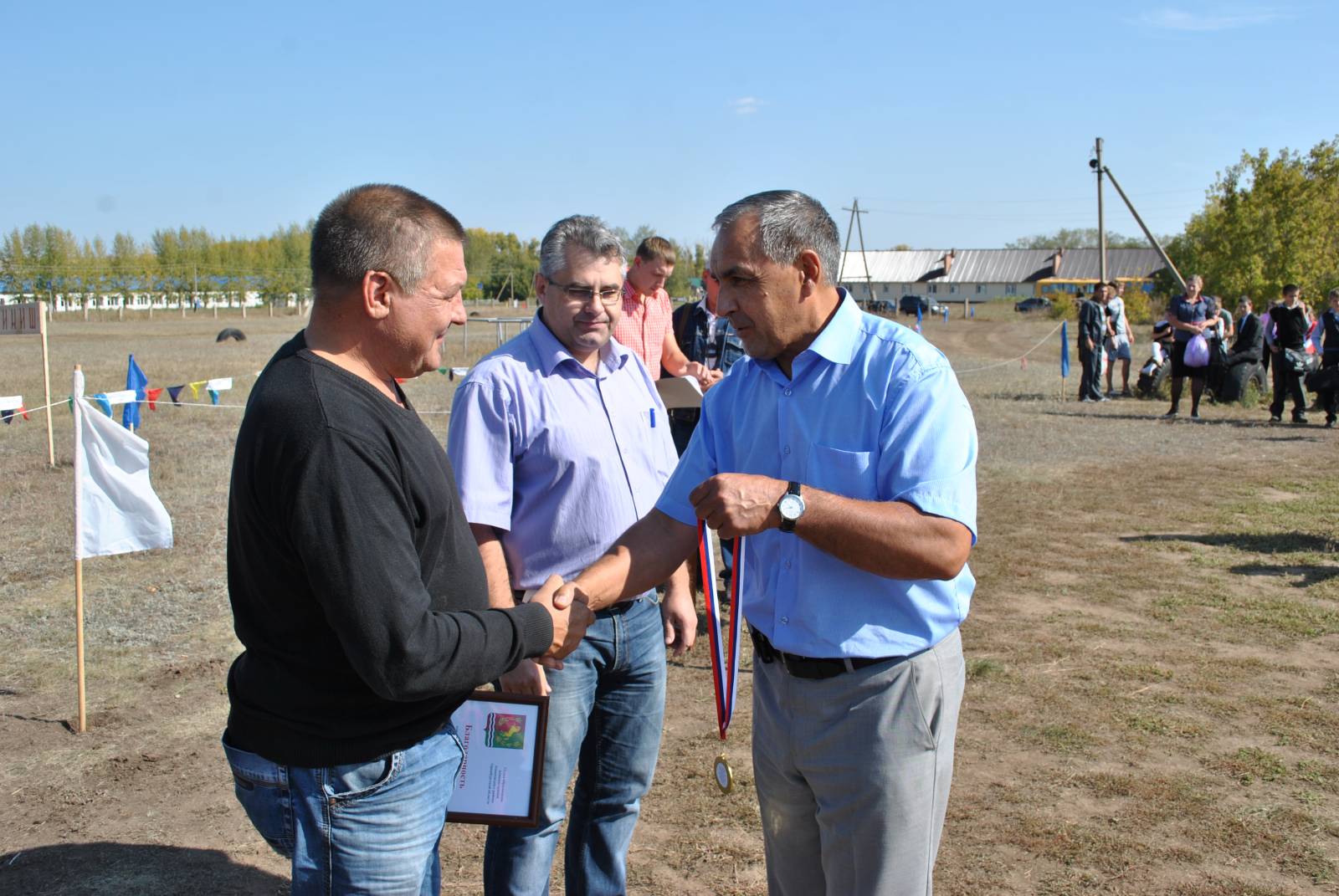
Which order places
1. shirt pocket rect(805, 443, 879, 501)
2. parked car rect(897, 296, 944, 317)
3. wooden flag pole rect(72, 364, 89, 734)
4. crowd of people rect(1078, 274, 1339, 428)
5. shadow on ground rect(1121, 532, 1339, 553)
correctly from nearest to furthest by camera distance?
shirt pocket rect(805, 443, 879, 501)
wooden flag pole rect(72, 364, 89, 734)
shadow on ground rect(1121, 532, 1339, 553)
crowd of people rect(1078, 274, 1339, 428)
parked car rect(897, 296, 944, 317)

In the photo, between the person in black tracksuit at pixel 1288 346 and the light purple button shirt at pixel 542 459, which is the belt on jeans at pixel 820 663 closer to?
the light purple button shirt at pixel 542 459

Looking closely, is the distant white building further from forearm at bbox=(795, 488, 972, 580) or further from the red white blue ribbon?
forearm at bbox=(795, 488, 972, 580)

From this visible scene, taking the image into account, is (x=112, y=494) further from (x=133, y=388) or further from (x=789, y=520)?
(x=133, y=388)

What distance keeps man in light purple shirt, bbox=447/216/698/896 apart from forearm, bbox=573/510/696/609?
0.29 m

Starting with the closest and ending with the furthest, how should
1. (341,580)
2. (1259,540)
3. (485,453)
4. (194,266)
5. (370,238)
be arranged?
1. (341,580)
2. (370,238)
3. (485,453)
4. (1259,540)
5. (194,266)

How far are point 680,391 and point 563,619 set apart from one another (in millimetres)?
3310

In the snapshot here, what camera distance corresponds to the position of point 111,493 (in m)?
5.12

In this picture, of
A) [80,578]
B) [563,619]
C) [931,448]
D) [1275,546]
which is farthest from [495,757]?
[1275,546]

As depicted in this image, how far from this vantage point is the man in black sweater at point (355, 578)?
5.92ft

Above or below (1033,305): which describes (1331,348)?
below

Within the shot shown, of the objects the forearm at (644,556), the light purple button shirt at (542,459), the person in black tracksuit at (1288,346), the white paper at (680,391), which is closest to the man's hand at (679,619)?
the light purple button shirt at (542,459)

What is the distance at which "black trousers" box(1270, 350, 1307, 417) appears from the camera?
15.3 meters

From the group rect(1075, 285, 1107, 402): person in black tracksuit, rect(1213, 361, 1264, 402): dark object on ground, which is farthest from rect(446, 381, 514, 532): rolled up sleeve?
rect(1213, 361, 1264, 402): dark object on ground

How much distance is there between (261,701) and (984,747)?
11.9 feet
